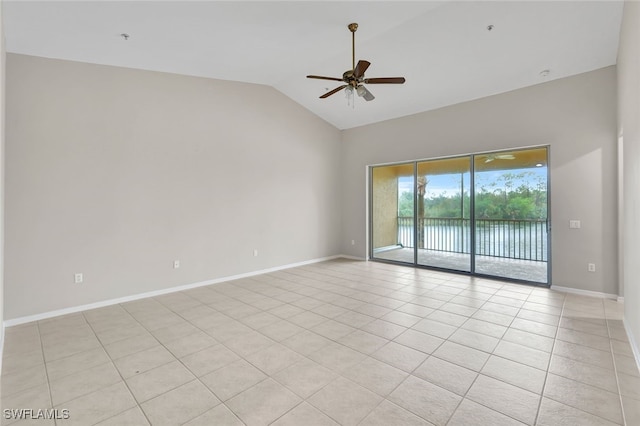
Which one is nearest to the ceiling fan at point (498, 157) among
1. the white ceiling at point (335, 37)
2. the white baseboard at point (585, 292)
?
the white ceiling at point (335, 37)

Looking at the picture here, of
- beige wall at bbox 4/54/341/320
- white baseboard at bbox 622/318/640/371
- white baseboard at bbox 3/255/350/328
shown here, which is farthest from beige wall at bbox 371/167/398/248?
→ white baseboard at bbox 622/318/640/371

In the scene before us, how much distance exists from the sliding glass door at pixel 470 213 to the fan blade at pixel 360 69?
3.13 metres

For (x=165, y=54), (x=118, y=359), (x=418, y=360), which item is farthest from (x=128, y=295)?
(x=418, y=360)

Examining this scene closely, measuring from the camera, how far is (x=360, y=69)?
10.6 feet

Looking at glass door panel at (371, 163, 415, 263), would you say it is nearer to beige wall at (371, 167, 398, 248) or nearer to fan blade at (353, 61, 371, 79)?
beige wall at (371, 167, 398, 248)

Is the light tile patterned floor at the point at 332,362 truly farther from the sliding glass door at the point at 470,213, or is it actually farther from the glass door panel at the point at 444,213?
the glass door panel at the point at 444,213

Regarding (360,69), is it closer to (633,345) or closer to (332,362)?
(332,362)

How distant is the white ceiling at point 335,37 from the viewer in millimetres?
3109

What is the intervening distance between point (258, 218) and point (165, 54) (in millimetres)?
2915

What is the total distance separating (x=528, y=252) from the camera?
5.07 metres

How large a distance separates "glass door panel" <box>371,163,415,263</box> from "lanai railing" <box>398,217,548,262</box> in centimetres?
33

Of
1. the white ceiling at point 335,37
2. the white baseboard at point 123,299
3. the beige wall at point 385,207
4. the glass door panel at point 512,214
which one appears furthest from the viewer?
the beige wall at point 385,207

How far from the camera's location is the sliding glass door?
489 cm

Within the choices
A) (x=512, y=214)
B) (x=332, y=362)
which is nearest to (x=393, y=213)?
(x=512, y=214)
